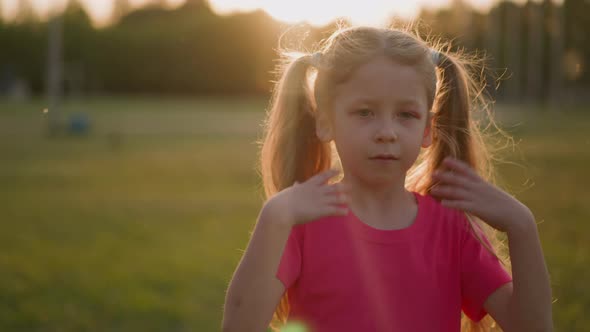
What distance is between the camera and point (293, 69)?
220 centimetres

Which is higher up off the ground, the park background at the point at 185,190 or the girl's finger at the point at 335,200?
the girl's finger at the point at 335,200

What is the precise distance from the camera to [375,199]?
2031mm

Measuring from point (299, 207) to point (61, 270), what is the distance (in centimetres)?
480

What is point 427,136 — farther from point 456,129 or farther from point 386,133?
point 386,133

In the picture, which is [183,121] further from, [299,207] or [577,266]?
[299,207]

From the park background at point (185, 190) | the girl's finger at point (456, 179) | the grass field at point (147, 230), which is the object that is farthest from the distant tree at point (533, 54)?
the girl's finger at point (456, 179)

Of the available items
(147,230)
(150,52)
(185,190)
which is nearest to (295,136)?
(147,230)

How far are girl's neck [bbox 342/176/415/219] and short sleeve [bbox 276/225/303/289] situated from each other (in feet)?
0.65

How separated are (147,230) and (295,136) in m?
5.99

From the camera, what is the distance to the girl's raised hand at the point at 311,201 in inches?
69.1

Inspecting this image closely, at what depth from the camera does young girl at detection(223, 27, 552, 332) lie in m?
1.79

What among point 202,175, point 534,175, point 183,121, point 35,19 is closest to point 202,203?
point 202,175

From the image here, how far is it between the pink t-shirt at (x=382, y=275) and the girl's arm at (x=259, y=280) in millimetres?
59

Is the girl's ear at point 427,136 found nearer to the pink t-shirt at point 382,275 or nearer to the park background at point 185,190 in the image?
the pink t-shirt at point 382,275
